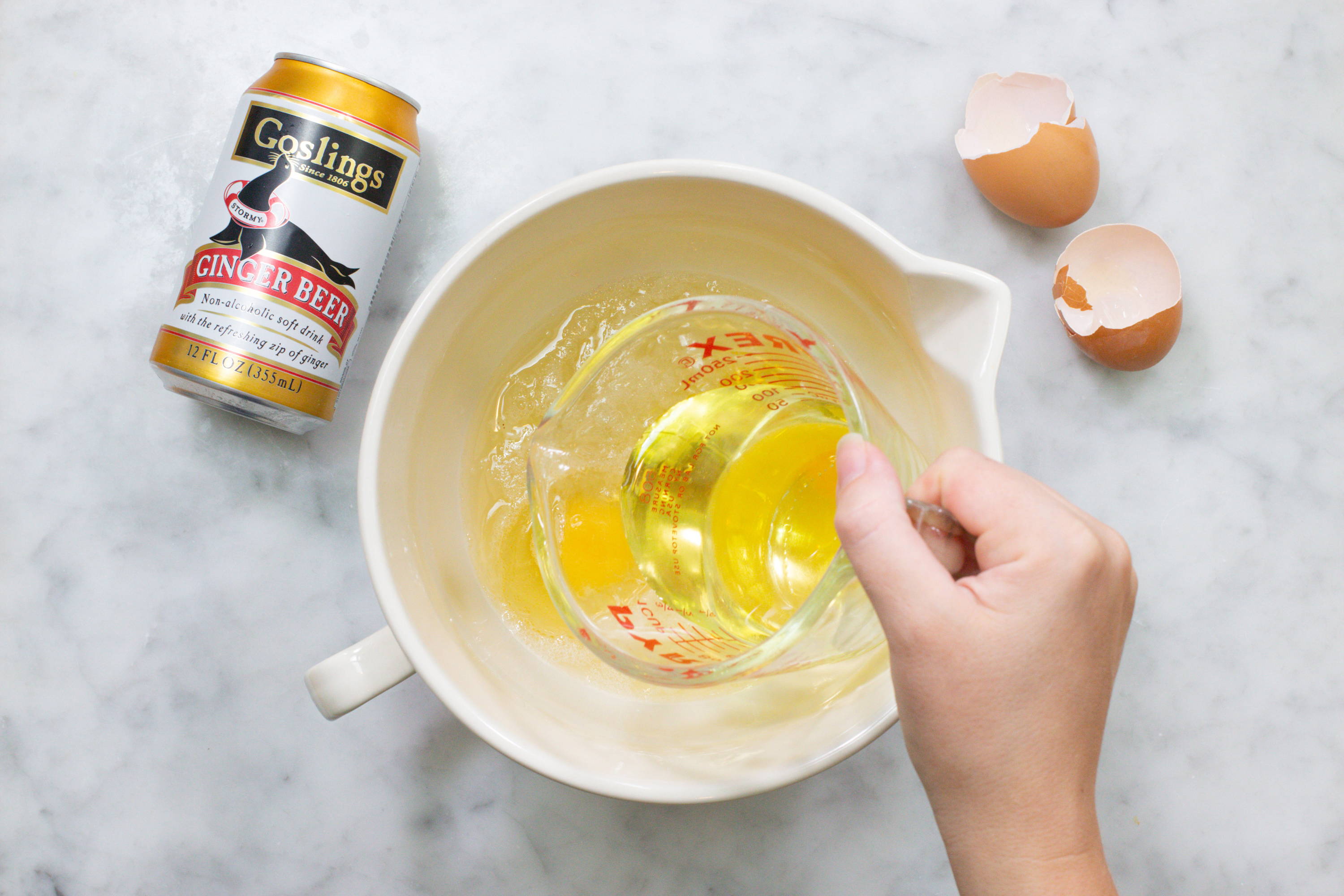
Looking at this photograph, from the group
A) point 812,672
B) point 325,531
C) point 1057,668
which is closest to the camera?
point 1057,668

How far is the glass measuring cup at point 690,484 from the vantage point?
31.7 inches

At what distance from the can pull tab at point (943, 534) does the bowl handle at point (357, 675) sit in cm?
46

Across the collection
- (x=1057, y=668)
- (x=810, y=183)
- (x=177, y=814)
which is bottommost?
(x=177, y=814)

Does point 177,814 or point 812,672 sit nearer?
point 812,672

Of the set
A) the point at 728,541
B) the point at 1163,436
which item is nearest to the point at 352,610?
the point at 728,541

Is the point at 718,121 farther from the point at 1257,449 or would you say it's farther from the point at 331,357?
the point at 1257,449

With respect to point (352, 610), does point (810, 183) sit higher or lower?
higher

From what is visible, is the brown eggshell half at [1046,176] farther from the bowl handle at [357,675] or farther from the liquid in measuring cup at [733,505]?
the bowl handle at [357,675]

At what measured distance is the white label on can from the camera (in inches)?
33.3

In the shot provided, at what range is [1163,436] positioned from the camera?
1.04 m

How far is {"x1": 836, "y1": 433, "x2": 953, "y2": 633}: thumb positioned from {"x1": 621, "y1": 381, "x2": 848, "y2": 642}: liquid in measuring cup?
28 centimetres

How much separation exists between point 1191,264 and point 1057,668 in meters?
0.69

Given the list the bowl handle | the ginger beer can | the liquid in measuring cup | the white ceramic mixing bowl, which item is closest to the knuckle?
the white ceramic mixing bowl

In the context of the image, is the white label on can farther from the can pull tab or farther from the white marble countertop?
the can pull tab
